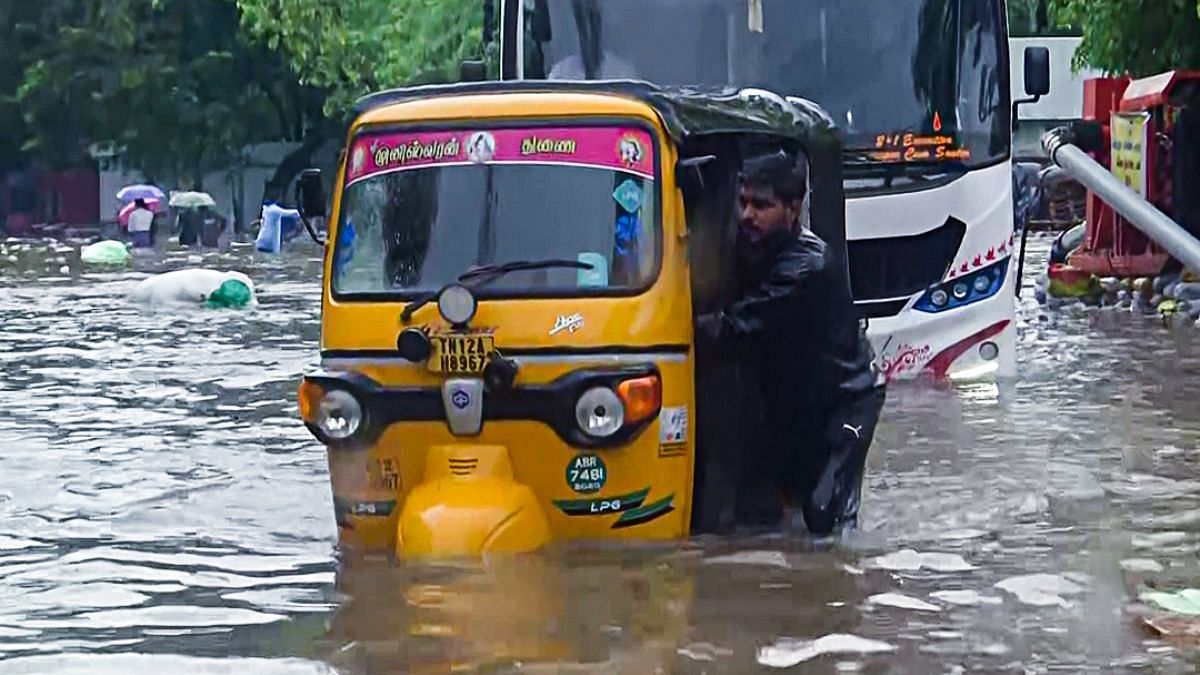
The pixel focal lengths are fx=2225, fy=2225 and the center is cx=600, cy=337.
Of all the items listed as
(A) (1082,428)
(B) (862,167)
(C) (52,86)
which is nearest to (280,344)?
(B) (862,167)

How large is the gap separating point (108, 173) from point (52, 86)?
4159 mm

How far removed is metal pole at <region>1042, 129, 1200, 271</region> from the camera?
50.5ft

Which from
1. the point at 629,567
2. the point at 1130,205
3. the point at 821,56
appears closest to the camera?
the point at 629,567

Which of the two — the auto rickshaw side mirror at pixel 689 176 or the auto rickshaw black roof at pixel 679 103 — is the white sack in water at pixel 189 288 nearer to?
the auto rickshaw black roof at pixel 679 103

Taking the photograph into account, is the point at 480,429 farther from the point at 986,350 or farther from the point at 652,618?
the point at 986,350

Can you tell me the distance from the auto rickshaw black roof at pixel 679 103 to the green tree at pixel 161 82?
44.2m

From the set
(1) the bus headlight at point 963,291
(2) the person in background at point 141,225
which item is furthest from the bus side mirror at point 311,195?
A: (2) the person in background at point 141,225

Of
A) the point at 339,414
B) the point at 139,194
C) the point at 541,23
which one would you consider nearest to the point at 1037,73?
the point at 541,23

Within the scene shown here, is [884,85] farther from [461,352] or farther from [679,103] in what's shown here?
[461,352]

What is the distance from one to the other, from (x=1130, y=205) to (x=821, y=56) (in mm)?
4045

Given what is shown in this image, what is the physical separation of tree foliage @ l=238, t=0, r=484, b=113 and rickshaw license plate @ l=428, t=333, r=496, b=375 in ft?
115

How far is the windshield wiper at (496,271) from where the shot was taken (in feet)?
26.8

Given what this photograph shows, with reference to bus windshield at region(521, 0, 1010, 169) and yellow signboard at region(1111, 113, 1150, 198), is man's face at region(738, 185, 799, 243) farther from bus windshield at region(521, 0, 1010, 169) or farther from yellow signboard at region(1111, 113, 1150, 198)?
yellow signboard at region(1111, 113, 1150, 198)

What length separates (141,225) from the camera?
41.8 m
